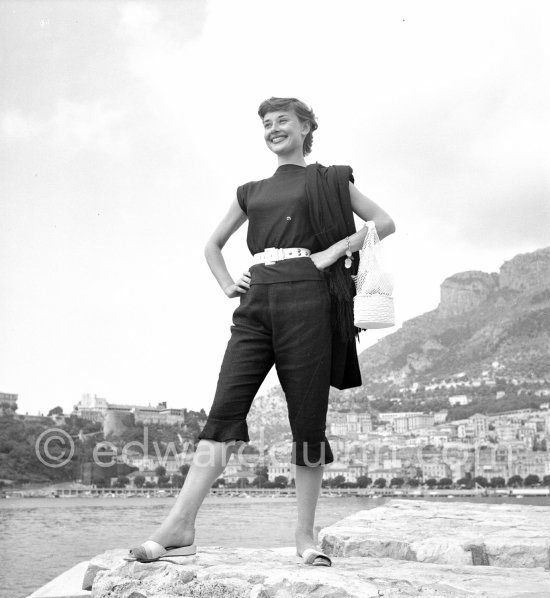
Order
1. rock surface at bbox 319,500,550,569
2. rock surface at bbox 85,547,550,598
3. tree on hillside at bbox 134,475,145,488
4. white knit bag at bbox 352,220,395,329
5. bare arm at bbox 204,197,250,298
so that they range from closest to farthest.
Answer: rock surface at bbox 85,547,550,598
white knit bag at bbox 352,220,395,329
bare arm at bbox 204,197,250,298
rock surface at bbox 319,500,550,569
tree on hillside at bbox 134,475,145,488

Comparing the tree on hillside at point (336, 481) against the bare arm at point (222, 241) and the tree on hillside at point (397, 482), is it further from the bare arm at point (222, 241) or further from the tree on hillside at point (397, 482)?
the bare arm at point (222, 241)

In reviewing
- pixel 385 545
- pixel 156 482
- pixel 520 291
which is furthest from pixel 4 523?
pixel 520 291

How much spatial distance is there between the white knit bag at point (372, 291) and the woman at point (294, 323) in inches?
1.6

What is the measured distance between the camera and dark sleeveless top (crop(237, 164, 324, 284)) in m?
2.55

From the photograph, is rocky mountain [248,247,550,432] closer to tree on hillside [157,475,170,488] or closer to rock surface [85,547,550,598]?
tree on hillside [157,475,170,488]

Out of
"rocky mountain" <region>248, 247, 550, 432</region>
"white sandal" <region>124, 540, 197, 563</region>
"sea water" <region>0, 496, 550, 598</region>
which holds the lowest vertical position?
"sea water" <region>0, 496, 550, 598</region>

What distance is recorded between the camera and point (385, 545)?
3.51m

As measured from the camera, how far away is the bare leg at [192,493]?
7.94ft

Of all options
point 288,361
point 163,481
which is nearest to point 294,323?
point 288,361

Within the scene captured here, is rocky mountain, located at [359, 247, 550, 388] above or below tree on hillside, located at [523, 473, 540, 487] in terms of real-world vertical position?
above

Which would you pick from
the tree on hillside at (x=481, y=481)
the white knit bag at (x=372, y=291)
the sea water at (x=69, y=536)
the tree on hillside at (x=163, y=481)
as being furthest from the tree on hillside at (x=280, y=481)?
the white knit bag at (x=372, y=291)

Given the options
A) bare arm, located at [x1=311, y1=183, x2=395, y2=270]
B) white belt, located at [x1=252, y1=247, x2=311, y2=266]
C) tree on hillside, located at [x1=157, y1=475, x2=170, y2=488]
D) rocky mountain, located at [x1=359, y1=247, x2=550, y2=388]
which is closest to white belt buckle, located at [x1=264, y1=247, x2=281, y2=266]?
white belt, located at [x1=252, y1=247, x2=311, y2=266]

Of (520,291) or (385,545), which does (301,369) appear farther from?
(520,291)

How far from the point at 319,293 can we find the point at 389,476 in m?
80.4
